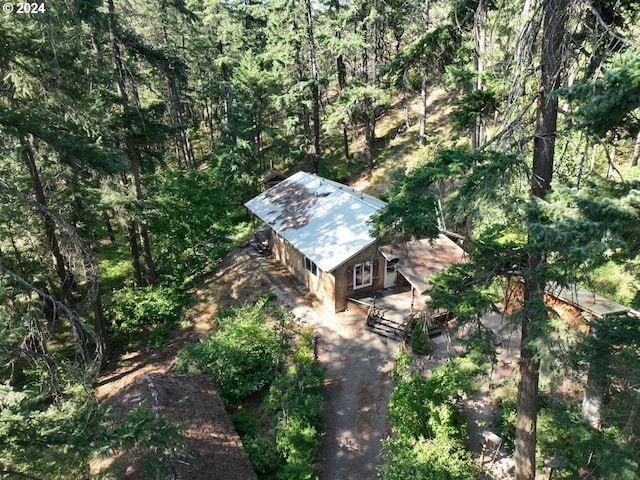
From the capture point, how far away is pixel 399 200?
699 cm

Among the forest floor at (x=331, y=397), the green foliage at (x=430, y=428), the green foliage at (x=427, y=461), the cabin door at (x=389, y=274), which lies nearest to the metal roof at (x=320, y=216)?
the cabin door at (x=389, y=274)

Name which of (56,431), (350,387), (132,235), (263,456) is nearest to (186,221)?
(132,235)

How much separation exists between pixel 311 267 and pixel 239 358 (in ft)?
20.9

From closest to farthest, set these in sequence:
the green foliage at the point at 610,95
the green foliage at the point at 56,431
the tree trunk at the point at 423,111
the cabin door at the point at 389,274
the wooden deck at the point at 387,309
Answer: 1. the green foliage at the point at 610,95
2. the green foliage at the point at 56,431
3. the wooden deck at the point at 387,309
4. the cabin door at the point at 389,274
5. the tree trunk at the point at 423,111

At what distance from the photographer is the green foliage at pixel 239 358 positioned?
14641 mm

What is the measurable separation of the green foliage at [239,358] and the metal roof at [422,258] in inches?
235

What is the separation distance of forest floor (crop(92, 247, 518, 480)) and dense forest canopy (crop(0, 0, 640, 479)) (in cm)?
229

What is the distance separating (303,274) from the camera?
20.8m

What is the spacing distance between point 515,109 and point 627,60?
235 centimetres

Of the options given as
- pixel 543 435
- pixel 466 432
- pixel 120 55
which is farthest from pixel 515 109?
pixel 120 55

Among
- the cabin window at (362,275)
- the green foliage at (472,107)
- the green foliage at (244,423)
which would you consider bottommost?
the green foliage at (244,423)

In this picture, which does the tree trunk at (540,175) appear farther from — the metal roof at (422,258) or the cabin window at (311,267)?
the cabin window at (311,267)

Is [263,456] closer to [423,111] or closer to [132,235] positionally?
[132,235]

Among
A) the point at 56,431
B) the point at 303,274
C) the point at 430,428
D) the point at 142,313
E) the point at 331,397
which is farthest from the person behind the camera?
the point at 303,274
